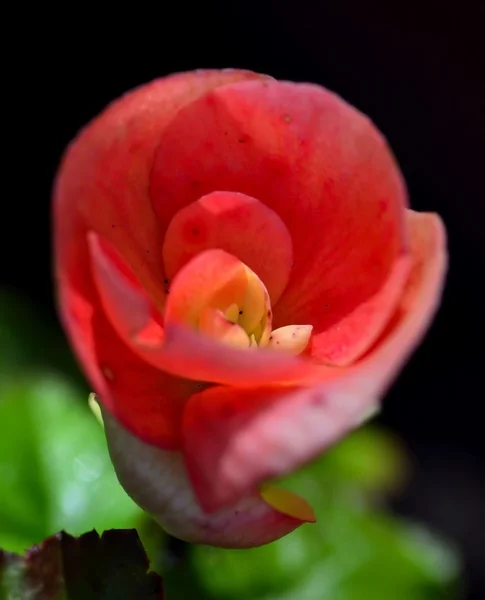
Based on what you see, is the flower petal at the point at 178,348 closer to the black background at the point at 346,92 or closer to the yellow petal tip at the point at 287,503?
the yellow petal tip at the point at 287,503

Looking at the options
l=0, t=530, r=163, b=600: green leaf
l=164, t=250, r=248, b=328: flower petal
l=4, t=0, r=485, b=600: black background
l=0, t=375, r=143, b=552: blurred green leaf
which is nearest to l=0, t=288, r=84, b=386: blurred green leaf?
l=4, t=0, r=485, b=600: black background

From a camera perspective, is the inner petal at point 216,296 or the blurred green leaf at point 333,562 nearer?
the inner petal at point 216,296

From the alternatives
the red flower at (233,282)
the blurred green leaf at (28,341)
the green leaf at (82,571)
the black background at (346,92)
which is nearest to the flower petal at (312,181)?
the red flower at (233,282)

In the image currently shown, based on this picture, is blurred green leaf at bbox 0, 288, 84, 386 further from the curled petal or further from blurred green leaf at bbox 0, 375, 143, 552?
the curled petal

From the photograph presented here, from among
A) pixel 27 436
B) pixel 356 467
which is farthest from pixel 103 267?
pixel 356 467

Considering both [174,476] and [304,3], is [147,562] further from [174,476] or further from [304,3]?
[304,3]

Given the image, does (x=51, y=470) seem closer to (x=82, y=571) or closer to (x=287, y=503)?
(x=82, y=571)
